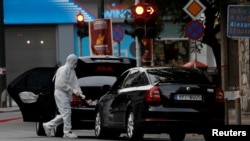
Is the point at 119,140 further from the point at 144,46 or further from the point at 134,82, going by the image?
the point at 144,46

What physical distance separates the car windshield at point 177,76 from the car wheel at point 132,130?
89cm

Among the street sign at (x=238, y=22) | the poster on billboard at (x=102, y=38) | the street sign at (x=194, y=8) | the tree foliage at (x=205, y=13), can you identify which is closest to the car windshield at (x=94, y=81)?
the street sign at (x=194, y=8)

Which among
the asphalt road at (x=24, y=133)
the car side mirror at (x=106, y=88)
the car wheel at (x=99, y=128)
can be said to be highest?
the car side mirror at (x=106, y=88)

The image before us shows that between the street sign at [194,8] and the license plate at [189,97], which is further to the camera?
the street sign at [194,8]

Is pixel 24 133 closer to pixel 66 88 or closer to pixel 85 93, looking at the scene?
pixel 85 93

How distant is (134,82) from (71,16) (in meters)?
32.4

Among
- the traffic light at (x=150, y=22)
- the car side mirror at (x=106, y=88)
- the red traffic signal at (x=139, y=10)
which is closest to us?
the car side mirror at (x=106, y=88)

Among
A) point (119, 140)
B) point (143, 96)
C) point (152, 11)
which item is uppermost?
point (152, 11)

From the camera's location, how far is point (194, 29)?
73.8 feet

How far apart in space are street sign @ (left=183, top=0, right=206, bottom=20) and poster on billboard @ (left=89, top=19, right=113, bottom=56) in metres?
9.50

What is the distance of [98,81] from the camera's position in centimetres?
2039

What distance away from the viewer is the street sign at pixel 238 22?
60.5 ft

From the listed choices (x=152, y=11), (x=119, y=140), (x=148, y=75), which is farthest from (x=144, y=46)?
(x=148, y=75)

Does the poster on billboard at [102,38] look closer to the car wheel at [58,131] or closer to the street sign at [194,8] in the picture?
the street sign at [194,8]
